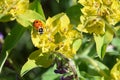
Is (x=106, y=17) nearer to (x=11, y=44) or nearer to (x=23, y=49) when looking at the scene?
(x=11, y=44)

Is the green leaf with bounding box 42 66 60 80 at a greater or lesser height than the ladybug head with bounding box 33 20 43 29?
lesser

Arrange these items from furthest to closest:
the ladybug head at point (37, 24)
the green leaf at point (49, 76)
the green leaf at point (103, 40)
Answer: the green leaf at point (49, 76) < the green leaf at point (103, 40) < the ladybug head at point (37, 24)

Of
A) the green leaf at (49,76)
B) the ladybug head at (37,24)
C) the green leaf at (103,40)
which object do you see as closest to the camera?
the ladybug head at (37,24)

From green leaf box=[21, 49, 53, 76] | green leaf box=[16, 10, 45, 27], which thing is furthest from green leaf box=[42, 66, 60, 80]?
green leaf box=[16, 10, 45, 27]

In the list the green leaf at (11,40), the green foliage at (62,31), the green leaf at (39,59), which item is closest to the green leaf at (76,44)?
the green foliage at (62,31)

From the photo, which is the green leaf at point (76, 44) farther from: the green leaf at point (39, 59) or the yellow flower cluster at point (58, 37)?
the green leaf at point (39, 59)

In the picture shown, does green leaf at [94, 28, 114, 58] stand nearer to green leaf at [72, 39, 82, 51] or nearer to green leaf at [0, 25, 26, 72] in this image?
green leaf at [72, 39, 82, 51]

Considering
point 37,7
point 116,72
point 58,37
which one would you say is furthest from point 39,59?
point 116,72

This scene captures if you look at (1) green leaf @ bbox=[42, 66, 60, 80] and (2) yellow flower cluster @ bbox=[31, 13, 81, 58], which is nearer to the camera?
(2) yellow flower cluster @ bbox=[31, 13, 81, 58]
